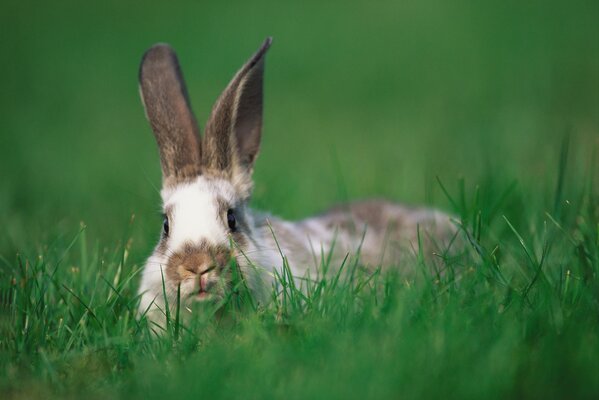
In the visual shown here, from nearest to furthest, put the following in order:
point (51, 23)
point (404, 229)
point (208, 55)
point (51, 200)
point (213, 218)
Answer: point (213, 218), point (404, 229), point (51, 200), point (208, 55), point (51, 23)

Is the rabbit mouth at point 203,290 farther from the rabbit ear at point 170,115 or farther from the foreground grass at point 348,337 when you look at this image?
the rabbit ear at point 170,115

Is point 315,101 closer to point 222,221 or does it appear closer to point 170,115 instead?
point 170,115

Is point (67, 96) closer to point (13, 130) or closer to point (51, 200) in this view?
point (13, 130)

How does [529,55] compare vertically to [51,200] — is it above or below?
above

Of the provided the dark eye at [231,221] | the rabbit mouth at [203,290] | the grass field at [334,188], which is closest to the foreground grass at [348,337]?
the grass field at [334,188]

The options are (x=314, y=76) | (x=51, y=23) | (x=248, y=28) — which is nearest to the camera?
(x=314, y=76)

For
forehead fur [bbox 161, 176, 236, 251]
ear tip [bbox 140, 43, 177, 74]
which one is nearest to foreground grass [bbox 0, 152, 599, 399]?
forehead fur [bbox 161, 176, 236, 251]

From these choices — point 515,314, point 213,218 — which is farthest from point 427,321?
point 213,218
